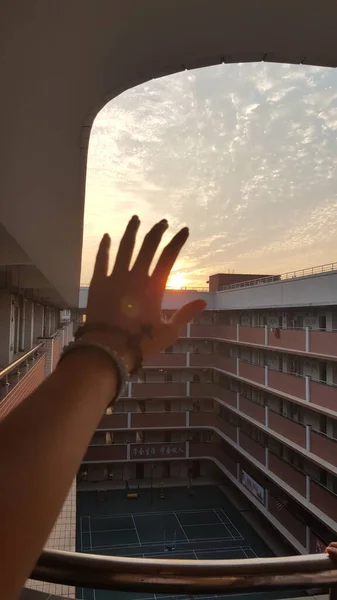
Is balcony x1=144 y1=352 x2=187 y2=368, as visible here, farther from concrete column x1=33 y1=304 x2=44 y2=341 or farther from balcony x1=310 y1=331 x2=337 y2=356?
concrete column x1=33 y1=304 x2=44 y2=341

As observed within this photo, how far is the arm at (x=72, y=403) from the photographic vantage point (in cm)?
26

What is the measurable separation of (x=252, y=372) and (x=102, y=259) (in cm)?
936

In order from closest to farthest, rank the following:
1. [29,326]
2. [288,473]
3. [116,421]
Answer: [29,326] → [288,473] → [116,421]

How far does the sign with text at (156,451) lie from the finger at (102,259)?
1133 cm

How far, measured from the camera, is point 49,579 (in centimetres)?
67

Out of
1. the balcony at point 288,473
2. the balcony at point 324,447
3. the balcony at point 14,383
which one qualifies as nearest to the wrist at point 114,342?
the balcony at point 14,383

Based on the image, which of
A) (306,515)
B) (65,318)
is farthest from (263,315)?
(65,318)

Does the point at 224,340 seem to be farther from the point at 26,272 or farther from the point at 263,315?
the point at 26,272

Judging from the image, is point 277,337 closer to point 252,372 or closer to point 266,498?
point 252,372

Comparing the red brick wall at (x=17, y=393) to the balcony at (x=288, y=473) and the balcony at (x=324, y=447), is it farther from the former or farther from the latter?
the balcony at (x=288, y=473)

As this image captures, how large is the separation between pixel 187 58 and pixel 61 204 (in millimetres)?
773

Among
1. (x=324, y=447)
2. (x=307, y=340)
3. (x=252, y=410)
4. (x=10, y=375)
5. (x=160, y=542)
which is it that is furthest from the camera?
(x=252, y=410)

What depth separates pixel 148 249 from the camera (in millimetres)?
453

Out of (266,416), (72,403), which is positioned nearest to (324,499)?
(266,416)
